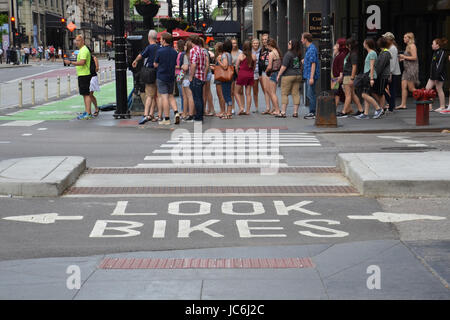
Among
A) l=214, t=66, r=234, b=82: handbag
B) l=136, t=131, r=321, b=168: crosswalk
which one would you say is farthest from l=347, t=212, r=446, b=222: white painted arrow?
l=214, t=66, r=234, b=82: handbag

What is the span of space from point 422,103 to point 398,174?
24.6 feet

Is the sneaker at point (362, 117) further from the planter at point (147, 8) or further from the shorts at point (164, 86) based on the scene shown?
the planter at point (147, 8)

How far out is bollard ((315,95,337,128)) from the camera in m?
16.6

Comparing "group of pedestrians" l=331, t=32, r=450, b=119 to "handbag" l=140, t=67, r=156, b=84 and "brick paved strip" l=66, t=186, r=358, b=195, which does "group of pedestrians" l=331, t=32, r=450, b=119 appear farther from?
"brick paved strip" l=66, t=186, r=358, b=195

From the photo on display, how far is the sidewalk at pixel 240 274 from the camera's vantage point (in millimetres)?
5125

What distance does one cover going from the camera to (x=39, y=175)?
9.46 metres

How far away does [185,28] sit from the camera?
3869 centimetres

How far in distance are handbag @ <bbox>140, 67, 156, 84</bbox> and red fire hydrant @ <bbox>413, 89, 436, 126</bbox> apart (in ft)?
19.2

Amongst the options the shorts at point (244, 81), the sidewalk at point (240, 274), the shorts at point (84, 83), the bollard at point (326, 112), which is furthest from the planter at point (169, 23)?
the sidewalk at point (240, 274)

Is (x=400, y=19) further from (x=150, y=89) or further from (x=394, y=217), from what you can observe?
(x=394, y=217)

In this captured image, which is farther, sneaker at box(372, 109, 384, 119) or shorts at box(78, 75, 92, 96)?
shorts at box(78, 75, 92, 96)

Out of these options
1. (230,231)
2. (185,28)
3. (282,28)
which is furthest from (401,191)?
(185,28)

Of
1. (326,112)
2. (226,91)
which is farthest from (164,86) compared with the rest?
(326,112)

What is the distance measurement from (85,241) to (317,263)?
2.18 m
